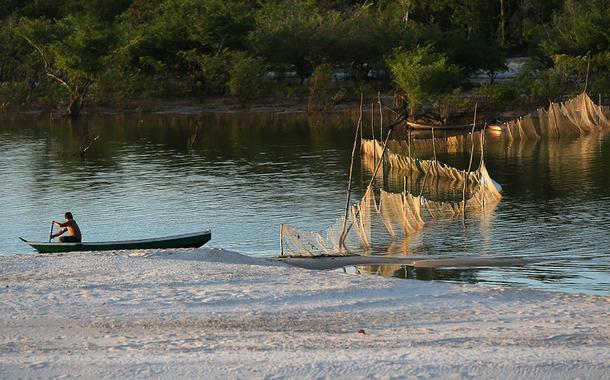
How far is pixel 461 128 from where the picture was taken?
53031mm

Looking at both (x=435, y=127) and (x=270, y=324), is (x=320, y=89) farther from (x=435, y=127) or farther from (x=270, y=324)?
(x=270, y=324)

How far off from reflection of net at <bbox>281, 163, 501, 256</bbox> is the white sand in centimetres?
317

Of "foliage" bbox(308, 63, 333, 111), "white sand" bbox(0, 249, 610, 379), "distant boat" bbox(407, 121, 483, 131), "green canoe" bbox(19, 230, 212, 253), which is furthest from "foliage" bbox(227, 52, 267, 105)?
"white sand" bbox(0, 249, 610, 379)

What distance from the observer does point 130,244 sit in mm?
25172

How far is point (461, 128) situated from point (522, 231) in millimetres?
24075

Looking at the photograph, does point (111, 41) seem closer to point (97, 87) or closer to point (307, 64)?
point (97, 87)

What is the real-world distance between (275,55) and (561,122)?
21790 mm

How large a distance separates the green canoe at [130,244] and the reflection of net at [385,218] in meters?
2.02

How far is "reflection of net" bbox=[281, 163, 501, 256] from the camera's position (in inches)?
990

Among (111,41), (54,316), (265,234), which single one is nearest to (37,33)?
(111,41)

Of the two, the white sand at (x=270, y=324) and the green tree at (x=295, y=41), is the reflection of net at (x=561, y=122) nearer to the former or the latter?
the green tree at (x=295, y=41)

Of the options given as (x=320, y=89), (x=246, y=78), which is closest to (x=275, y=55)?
(x=246, y=78)

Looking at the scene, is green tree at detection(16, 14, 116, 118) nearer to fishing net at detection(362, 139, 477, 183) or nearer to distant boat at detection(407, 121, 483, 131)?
→ distant boat at detection(407, 121, 483, 131)

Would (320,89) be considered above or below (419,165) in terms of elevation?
above
